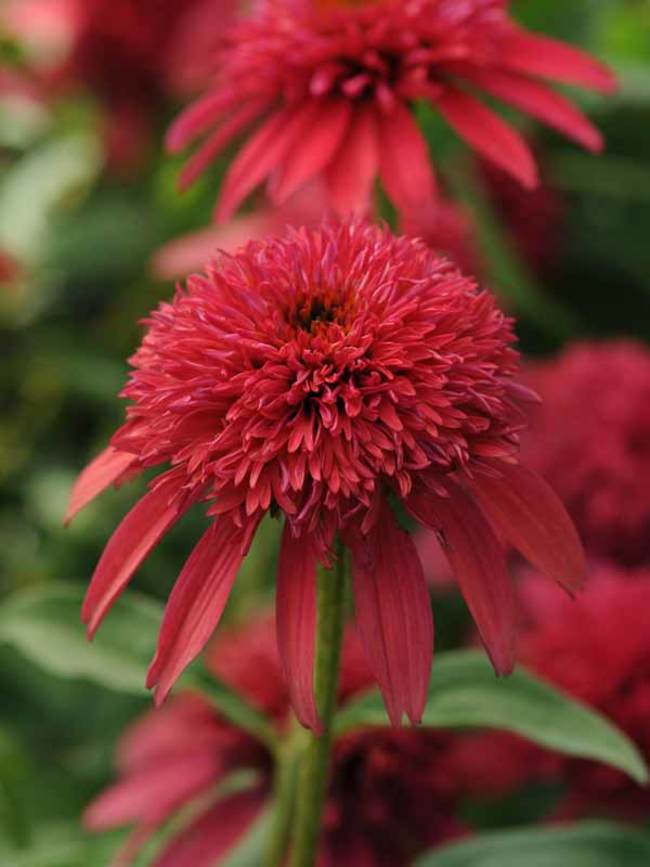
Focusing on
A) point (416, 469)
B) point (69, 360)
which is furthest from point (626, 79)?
point (416, 469)

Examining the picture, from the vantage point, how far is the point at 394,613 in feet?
1.32

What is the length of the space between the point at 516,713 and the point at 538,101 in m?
0.28

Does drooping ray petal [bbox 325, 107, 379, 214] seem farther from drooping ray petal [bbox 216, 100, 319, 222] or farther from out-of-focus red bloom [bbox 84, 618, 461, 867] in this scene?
out-of-focus red bloom [bbox 84, 618, 461, 867]

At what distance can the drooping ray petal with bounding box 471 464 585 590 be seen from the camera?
424 mm

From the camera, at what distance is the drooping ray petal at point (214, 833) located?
22.5 inches

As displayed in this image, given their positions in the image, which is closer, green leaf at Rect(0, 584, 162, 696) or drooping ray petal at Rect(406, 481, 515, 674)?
drooping ray petal at Rect(406, 481, 515, 674)

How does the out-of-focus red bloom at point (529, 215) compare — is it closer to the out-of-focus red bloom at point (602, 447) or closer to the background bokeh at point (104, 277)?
the background bokeh at point (104, 277)

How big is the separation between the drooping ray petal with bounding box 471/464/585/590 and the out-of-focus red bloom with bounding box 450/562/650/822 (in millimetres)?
163

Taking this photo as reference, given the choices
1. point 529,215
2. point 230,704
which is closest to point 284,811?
point 230,704

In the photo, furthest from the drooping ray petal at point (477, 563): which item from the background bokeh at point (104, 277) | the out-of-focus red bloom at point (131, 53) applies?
the out-of-focus red bloom at point (131, 53)

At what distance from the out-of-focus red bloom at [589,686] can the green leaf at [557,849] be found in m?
0.02

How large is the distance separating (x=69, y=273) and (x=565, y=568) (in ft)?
2.51

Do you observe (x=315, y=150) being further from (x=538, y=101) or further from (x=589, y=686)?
(x=589, y=686)

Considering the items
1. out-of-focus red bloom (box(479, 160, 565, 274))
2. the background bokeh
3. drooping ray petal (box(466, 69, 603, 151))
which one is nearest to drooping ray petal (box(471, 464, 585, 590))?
drooping ray petal (box(466, 69, 603, 151))
